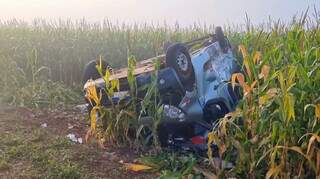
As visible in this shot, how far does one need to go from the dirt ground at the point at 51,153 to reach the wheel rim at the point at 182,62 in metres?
0.83

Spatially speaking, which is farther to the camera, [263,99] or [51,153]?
[51,153]

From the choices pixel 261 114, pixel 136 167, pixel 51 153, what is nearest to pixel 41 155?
pixel 51 153

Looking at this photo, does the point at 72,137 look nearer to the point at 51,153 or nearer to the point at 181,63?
the point at 51,153

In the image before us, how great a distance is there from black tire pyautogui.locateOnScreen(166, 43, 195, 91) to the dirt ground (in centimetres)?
76

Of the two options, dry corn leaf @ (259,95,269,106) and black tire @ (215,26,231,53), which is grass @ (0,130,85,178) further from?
black tire @ (215,26,231,53)

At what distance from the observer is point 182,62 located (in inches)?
186

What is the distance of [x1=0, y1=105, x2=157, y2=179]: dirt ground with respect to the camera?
4078 mm

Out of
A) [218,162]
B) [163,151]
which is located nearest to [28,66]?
[163,151]

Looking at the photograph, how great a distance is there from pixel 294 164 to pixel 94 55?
196 inches

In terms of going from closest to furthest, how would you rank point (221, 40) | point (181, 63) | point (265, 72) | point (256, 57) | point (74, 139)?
1. point (265, 72)
2. point (256, 57)
3. point (181, 63)
4. point (74, 139)
5. point (221, 40)

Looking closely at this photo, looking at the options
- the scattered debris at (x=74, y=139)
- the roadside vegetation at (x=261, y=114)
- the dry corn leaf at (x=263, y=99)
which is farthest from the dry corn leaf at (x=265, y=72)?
the scattered debris at (x=74, y=139)

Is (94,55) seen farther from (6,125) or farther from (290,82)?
(290,82)

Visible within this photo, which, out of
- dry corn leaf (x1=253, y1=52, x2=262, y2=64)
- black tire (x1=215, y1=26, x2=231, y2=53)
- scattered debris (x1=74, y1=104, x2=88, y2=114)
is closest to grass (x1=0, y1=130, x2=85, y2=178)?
scattered debris (x1=74, y1=104, x2=88, y2=114)

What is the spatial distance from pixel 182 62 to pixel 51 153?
1.33 m
